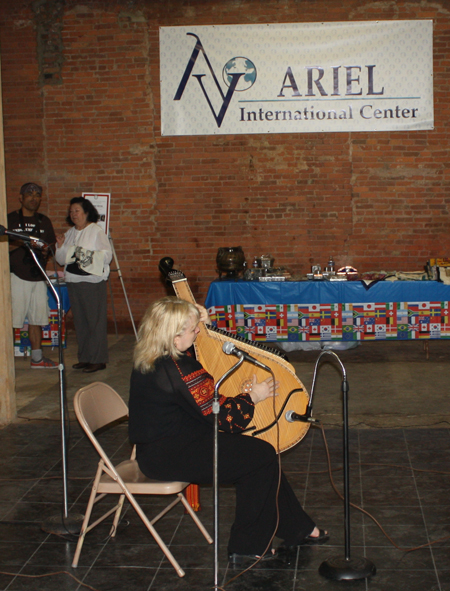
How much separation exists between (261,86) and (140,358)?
18.7 ft

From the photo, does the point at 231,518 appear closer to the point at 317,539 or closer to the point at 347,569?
the point at 317,539

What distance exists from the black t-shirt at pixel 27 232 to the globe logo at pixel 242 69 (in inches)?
111

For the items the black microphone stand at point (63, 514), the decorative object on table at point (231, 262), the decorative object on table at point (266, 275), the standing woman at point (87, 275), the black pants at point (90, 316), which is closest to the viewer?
the black microphone stand at point (63, 514)

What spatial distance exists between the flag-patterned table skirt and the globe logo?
2.73 m

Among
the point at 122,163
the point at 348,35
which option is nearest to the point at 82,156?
the point at 122,163

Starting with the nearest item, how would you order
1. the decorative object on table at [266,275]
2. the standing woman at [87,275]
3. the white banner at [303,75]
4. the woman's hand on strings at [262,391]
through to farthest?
1. the woman's hand on strings at [262,391]
2. the standing woman at [87,275]
3. the decorative object on table at [266,275]
4. the white banner at [303,75]

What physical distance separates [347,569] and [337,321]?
418 centimetres

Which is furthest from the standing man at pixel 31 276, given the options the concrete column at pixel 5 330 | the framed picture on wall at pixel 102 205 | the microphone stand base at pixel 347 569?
the microphone stand base at pixel 347 569

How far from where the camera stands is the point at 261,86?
8031 millimetres

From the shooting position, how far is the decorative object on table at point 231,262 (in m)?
7.43

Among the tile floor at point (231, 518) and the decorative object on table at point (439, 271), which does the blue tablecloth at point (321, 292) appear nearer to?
the decorative object on table at point (439, 271)

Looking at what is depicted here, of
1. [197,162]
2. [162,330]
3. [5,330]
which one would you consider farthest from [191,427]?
[197,162]

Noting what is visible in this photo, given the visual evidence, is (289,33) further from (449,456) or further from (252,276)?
(449,456)

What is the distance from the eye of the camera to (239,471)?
10.0 feet
